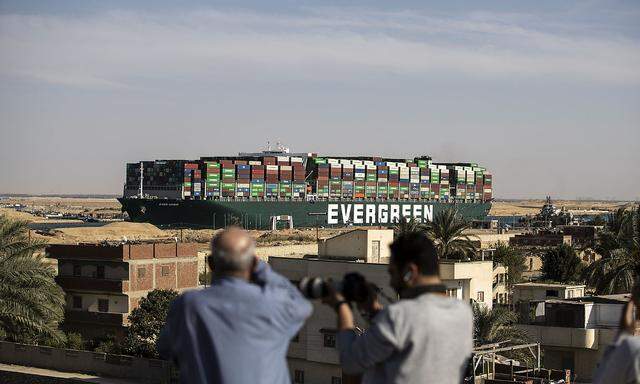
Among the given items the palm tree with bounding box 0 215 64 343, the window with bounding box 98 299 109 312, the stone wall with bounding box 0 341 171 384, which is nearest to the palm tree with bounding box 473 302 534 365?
the stone wall with bounding box 0 341 171 384

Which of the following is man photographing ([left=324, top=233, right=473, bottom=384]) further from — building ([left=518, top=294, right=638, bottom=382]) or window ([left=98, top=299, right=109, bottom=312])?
window ([left=98, top=299, right=109, bottom=312])

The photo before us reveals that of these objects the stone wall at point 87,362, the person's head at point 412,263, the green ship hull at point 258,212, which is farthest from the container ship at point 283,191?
the person's head at point 412,263

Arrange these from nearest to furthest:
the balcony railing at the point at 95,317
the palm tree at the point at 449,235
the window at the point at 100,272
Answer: the palm tree at the point at 449,235 → the balcony railing at the point at 95,317 → the window at the point at 100,272

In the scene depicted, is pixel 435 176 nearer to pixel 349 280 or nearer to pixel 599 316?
pixel 599 316

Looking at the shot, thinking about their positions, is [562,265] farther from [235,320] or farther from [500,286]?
[235,320]

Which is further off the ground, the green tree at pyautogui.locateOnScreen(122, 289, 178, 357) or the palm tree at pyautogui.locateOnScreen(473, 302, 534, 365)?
the palm tree at pyautogui.locateOnScreen(473, 302, 534, 365)

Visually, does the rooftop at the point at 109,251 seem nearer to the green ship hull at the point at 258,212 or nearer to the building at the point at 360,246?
the building at the point at 360,246
